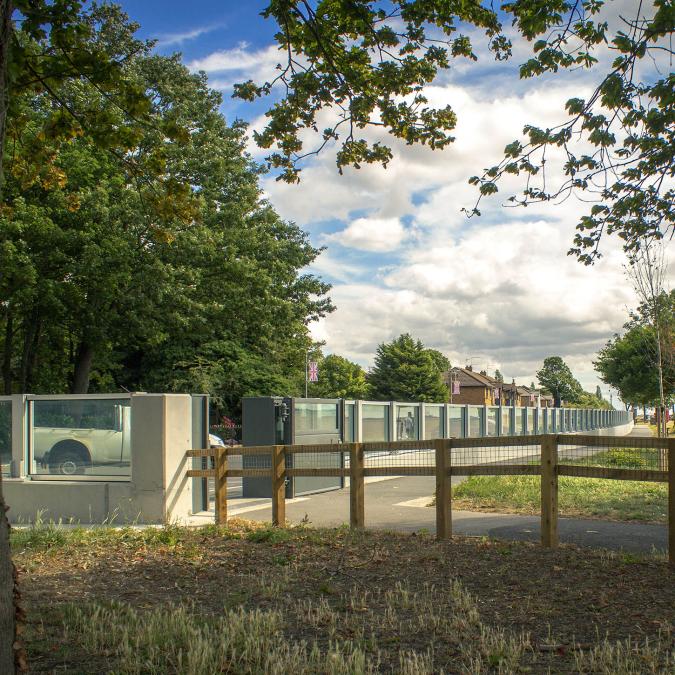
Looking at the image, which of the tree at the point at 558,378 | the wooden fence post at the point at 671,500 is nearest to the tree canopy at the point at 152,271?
the wooden fence post at the point at 671,500

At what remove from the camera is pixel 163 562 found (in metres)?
7.85

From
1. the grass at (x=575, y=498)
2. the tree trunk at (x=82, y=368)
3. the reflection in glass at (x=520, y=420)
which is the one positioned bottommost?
the grass at (x=575, y=498)

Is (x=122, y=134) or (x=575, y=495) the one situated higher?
(x=122, y=134)

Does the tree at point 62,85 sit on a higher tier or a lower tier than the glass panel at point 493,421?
higher

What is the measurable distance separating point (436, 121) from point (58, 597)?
655 centimetres

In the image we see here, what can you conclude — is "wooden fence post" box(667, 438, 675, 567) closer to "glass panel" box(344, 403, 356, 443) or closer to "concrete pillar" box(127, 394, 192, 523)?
"concrete pillar" box(127, 394, 192, 523)

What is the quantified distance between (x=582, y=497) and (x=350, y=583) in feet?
27.6

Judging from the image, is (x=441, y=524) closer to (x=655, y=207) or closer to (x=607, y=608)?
(x=607, y=608)

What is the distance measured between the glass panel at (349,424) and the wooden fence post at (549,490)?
9099 mm

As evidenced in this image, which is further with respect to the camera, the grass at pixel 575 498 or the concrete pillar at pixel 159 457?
the grass at pixel 575 498

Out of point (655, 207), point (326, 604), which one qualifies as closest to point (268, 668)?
point (326, 604)

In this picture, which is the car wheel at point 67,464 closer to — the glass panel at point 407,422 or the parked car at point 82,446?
the parked car at point 82,446

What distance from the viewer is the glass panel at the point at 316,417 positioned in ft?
50.5

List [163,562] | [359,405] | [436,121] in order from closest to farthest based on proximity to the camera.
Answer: [163,562]
[436,121]
[359,405]
